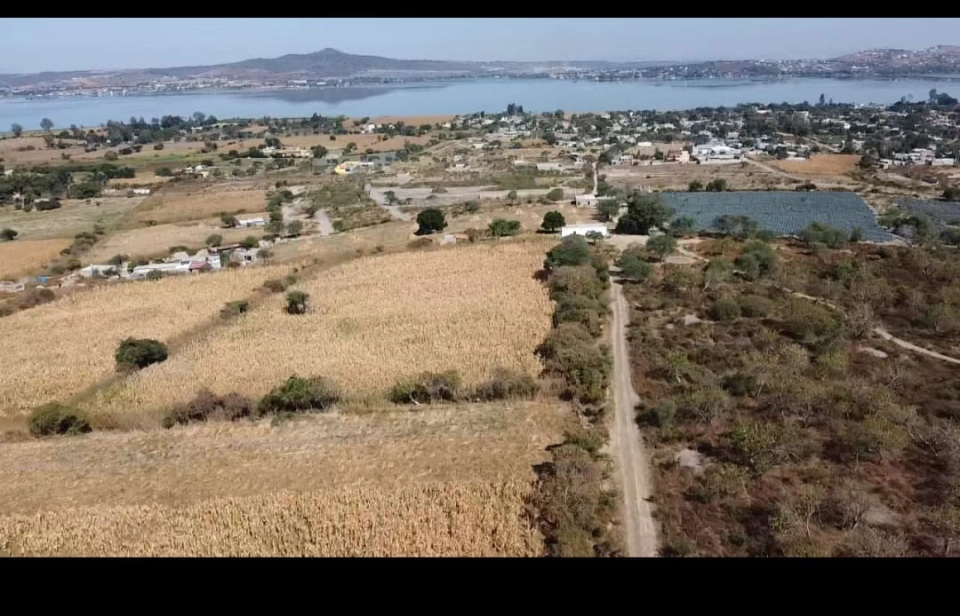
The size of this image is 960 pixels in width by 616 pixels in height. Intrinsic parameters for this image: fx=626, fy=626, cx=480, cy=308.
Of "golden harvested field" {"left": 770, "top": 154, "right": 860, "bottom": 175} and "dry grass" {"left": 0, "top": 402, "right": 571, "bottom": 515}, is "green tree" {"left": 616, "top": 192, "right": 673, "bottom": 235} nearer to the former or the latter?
"dry grass" {"left": 0, "top": 402, "right": 571, "bottom": 515}

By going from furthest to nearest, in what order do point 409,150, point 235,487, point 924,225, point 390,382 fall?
point 409,150 → point 924,225 → point 390,382 → point 235,487

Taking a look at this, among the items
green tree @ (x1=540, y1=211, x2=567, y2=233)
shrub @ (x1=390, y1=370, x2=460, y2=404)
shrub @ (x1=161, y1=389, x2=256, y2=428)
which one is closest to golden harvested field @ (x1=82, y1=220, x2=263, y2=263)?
green tree @ (x1=540, y1=211, x2=567, y2=233)

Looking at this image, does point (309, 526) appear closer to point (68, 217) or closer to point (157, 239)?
point (157, 239)

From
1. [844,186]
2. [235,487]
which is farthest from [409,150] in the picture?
[235,487]

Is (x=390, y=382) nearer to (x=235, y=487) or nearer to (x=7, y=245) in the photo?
(x=235, y=487)

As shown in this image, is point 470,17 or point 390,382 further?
point 390,382
